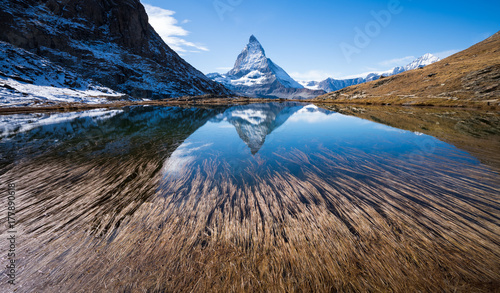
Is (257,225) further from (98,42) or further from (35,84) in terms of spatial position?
(98,42)

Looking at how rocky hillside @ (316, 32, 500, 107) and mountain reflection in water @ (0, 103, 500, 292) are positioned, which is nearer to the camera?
mountain reflection in water @ (0, 103, 500, 292)

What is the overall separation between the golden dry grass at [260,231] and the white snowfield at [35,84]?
84094 mm

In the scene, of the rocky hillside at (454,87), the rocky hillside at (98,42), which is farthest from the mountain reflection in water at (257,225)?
the rocky hillside at (98,42)

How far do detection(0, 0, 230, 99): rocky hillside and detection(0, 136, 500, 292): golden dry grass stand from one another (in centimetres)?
15740

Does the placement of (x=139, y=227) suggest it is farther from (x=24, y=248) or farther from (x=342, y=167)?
(x=342, y=167)

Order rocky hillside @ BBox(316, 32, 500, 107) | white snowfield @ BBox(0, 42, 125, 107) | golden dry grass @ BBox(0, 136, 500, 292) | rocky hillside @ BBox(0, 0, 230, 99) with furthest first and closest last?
rocky hillside @ BBox(0, 0, 230, 99) → white snowfield @ BBox(0, 42, 125, 107) → rocky hillside @ BBox(316, 32, 500, 107) → golden dry grass @ BBox(0, 136, 500, 292)

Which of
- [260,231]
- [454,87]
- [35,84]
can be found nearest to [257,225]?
[260,231]

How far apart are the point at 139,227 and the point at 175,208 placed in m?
1.26

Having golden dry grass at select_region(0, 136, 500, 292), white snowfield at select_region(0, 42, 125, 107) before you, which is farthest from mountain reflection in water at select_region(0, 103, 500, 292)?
white snowfield at select_region(0, 42, 125, 107)

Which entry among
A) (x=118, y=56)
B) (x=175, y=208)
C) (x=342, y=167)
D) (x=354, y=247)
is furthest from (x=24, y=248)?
(x=118, y=56)

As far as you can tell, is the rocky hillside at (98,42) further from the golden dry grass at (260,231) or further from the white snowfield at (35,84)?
the golden dry grass at (260,231)

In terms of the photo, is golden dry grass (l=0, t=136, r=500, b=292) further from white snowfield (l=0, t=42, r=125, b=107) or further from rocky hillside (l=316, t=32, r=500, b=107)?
white snowfield (l=0, t=42, r=125, b=107)

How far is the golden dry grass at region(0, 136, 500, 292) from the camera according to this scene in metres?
3.96

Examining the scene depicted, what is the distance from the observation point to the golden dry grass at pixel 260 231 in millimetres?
3955
